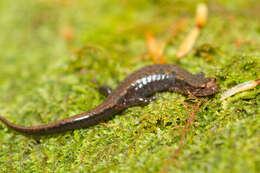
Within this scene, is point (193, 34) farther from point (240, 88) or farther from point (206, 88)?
point (240, 88)

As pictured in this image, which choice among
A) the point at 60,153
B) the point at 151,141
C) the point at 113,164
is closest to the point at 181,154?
the point at 151,141

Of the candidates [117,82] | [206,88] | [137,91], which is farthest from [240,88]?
[117,82]

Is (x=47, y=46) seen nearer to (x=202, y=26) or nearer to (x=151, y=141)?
(x=202, y=26)

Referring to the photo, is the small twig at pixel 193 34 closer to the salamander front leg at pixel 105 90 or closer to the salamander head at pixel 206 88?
the salamander head at pixel 206 88

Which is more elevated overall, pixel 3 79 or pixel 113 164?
pixel 3 79

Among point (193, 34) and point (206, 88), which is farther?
point (193, 34)

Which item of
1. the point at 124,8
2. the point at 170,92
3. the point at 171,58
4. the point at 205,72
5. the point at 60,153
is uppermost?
the point at 124,8

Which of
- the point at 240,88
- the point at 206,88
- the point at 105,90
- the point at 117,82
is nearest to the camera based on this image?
the point at 240,88

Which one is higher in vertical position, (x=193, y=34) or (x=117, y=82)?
(x=193, y=34)
